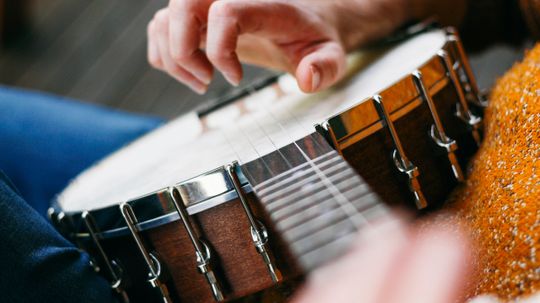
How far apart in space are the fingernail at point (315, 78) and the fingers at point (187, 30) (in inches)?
7.3

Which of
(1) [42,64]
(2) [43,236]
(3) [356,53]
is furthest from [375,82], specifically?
(1) [42,64]

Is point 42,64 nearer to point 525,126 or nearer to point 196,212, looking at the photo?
point 196,212

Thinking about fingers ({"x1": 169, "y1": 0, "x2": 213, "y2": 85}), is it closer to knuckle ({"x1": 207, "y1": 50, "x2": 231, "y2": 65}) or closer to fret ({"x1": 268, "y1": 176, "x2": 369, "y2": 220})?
knuckle ({"x1": 207, "y1": 50, "x2": 231, "y2": 65})

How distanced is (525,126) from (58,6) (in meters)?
2.55

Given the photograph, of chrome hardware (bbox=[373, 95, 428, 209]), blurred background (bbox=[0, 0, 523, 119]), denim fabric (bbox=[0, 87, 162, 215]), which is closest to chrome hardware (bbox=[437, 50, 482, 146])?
chrome hardware (bbox=[373, 95, 428, 209])

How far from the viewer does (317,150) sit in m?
0.58

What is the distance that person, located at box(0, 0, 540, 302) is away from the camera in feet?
1.34

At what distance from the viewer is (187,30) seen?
807mm

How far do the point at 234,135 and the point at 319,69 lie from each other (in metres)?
0.16

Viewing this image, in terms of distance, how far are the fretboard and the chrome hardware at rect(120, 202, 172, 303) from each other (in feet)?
0.50

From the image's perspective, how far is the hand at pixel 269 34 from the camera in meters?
0.75

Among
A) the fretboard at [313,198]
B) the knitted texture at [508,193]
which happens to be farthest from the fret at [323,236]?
the knitted texture at [508,193]

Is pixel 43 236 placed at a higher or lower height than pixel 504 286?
higher

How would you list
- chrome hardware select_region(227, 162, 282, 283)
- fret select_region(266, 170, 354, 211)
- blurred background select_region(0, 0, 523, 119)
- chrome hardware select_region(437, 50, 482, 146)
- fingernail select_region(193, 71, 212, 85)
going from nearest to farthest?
1. fret select_region(266, 170, 354, 211)
2. chrome hardware select_region(227, 162, 282, 283)
3. chrome hardware select_region(437, 50, 482, 146)
4. fingernail select_region(193, 71, 212, 85)
5. blurred background select_region(0, 0, 523, 119)
